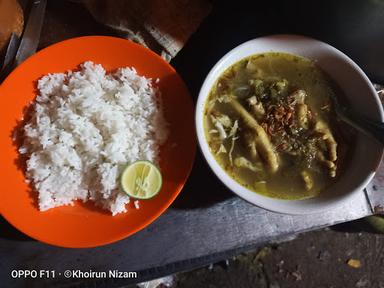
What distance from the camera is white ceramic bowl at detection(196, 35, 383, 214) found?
1190 mm

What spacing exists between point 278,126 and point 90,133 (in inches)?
22.8

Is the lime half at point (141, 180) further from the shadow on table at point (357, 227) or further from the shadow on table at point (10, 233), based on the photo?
the shadow on table at point (357, 227)

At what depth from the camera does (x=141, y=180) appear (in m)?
1.27

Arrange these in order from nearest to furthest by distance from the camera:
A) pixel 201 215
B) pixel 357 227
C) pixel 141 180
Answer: pixel 141 180 → pixel 201 215 → pixel 357 227

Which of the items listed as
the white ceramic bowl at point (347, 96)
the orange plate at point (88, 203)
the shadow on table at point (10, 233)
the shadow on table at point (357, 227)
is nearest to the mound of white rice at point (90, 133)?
the orange plate at point (88, 203)

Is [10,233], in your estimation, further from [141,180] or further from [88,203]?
[141,180]

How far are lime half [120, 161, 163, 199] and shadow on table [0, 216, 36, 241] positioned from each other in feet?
1.18

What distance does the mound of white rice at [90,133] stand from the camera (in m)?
1.30

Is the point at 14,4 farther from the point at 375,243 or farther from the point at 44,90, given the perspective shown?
the point at 375,243

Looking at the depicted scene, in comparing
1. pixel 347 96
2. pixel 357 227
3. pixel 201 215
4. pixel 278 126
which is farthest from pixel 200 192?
pixel 357 227

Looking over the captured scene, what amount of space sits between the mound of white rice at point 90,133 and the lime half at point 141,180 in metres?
0.04

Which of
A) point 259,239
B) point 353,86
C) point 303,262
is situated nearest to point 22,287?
point 259,239

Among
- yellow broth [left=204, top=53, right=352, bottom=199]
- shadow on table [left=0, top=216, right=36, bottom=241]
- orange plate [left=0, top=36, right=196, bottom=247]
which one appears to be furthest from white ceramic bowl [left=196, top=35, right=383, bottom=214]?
shadow on table [left=0, top=216, right=36, bottom=241]

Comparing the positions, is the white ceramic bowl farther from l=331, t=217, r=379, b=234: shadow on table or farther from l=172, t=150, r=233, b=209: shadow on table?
l=331, t=217, r=379, b=234: shadow on table
